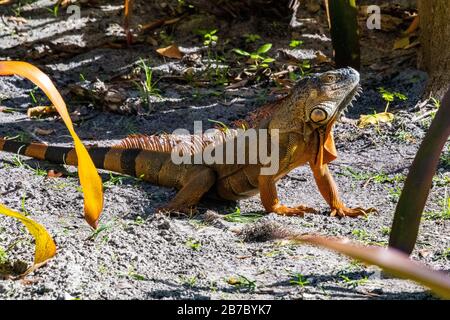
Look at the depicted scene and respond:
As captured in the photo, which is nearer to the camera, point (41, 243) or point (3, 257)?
point (41, 243)

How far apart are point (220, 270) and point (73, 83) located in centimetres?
415

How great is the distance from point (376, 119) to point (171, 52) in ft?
7.67

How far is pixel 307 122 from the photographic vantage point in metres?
5.38

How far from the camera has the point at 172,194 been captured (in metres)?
5.73

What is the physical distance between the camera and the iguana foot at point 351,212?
5.11m

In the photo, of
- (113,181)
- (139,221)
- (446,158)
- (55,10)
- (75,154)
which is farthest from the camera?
(55,10)

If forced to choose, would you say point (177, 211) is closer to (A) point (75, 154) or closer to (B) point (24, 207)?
(B) point (24, 207)

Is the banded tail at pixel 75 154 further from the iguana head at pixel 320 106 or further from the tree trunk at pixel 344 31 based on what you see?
the tree trunk at pixel 344 31

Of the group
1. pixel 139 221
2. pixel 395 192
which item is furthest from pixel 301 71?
pixel 139 221

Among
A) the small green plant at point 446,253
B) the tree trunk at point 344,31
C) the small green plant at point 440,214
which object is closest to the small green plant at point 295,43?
the tree trunk at point 344,31

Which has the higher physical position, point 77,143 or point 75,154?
point 77,143

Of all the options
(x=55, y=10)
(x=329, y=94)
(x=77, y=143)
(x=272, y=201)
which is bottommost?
(x=272, y=201)

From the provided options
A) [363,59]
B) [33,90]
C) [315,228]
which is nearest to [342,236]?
[315,228]

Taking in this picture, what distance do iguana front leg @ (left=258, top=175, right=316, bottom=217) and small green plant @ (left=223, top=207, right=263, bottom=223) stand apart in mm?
96
